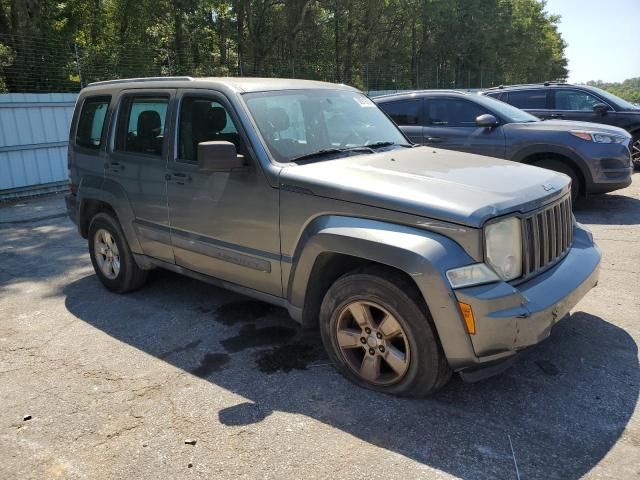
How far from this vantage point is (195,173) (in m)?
4.09

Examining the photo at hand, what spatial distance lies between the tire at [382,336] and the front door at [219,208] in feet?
1.83

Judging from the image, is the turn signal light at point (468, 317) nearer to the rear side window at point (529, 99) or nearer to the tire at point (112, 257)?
the tire at point (112, 257)

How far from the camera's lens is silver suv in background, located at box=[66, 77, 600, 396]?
2836 millimetres

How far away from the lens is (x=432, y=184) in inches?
126

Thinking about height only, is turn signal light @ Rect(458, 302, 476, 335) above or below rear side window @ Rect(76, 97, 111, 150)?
below

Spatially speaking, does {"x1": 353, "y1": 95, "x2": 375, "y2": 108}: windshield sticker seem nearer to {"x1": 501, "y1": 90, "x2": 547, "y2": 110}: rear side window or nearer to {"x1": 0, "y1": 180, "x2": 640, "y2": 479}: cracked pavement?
{"x1": 0, "y1": 180, "x2": 640, "y2": 479}: cracked pavement

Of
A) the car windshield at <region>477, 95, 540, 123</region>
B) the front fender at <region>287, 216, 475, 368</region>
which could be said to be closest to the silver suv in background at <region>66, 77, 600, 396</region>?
the front fender at <region>287, 216, 475, 368</region>

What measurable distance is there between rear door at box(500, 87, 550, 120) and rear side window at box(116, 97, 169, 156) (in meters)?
7.76

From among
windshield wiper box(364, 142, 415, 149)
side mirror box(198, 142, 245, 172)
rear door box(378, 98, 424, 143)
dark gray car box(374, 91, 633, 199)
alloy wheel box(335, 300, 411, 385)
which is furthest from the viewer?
rear door box(378, 98, 424, 143)

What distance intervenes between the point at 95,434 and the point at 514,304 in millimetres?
2412

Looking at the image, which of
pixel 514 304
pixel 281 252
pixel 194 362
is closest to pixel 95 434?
pixel 194 362

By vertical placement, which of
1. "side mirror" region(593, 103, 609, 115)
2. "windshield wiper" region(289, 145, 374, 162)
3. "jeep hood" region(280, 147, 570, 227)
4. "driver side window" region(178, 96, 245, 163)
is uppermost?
"driver side window" region(178, 96, 245, 163)

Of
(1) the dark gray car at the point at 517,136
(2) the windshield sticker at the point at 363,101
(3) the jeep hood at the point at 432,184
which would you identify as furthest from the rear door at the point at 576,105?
(3) the jeep hood at the point at 432,184

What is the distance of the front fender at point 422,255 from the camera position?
110 inches
